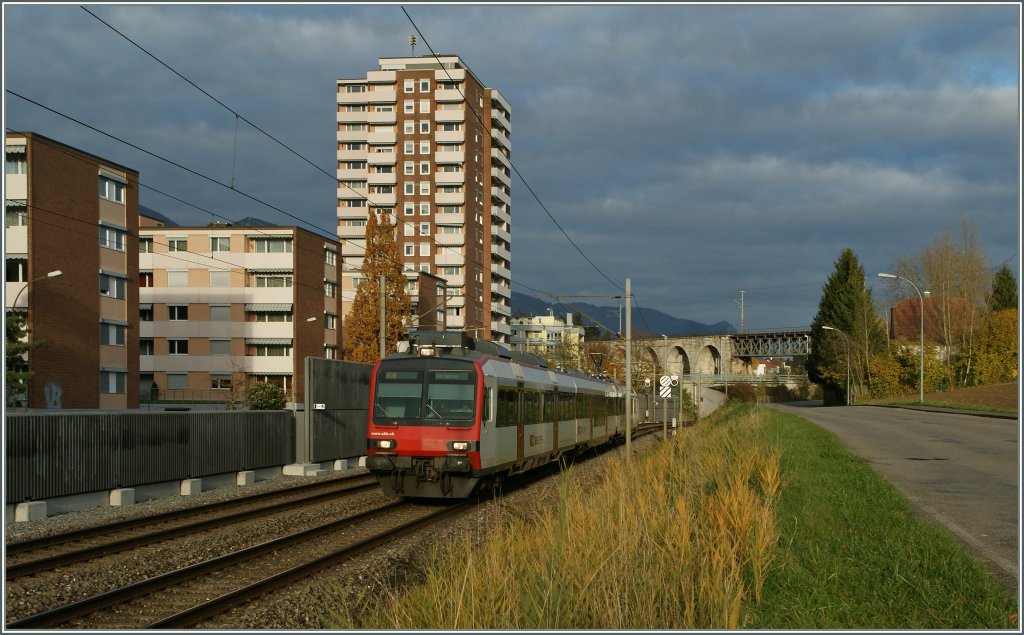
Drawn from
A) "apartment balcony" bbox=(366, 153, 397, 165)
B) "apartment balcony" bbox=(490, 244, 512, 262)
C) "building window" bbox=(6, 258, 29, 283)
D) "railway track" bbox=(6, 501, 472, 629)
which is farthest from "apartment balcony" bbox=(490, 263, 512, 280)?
"railway track" bbox=(6, 501, 472, 629)

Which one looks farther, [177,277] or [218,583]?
[177,277]

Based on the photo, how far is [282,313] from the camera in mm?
68562

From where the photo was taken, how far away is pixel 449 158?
311 ft

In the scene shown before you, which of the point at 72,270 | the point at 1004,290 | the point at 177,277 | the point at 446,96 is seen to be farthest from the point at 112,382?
the point at 1004,290

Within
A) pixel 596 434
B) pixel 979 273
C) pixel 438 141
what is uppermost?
pixel 438 141

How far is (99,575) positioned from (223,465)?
9891 mm

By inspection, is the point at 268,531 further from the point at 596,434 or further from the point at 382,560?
the point at 596,434

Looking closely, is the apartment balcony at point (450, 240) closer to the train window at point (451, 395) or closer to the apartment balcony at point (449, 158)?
the apartment balcony at point (449, 158)

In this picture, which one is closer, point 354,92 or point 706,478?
point 706,478

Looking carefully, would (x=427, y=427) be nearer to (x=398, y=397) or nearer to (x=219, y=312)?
(x=398, y=397)

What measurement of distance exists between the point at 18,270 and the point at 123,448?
3196 centimetres

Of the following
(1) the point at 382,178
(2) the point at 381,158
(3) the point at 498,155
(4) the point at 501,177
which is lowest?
(1) the point at 382,178

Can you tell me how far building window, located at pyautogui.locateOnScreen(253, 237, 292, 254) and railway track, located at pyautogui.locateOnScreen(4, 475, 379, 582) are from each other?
51.7 metres

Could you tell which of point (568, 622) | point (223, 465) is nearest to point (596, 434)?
A: point (223, 465)
